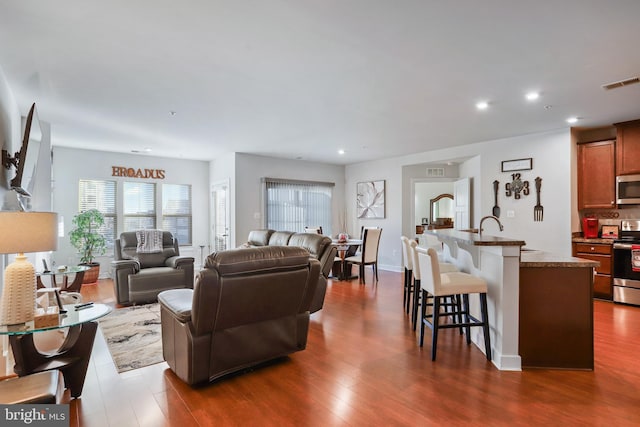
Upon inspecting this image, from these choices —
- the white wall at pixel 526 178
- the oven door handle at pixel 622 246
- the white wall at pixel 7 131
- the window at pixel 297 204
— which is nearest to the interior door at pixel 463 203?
the white wall at pixel 526 178

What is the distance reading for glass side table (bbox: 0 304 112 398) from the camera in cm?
217

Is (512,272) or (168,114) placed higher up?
(168,114)

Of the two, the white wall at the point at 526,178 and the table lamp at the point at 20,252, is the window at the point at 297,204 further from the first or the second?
the table lamp at the point at 20,252

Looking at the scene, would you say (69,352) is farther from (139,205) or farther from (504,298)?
(139,205)

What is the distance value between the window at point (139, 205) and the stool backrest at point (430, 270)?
646cm

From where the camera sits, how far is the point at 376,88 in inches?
143

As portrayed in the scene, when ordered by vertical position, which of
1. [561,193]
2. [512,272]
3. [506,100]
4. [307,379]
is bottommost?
[307,379]

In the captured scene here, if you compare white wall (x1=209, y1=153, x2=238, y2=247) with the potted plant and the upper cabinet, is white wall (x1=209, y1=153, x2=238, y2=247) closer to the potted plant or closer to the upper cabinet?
the potted plant

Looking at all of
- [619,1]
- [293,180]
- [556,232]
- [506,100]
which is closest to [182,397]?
[619,1]

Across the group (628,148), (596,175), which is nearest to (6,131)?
(596,175)

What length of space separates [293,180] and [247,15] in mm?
5749

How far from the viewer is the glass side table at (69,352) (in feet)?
7.11

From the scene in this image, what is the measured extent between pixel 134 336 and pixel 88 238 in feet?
12.4

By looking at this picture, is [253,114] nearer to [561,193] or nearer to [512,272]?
[512,272]
